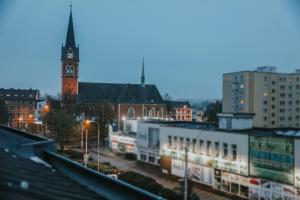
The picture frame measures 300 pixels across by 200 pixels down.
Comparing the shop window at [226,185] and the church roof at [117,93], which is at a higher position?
the church roof at [117,93]

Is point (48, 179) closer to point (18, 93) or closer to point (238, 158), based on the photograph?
point (238, 158)

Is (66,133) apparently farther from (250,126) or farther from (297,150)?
(297,150)

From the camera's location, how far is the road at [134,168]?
88.4ft

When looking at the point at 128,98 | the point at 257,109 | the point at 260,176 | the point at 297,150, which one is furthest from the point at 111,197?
the point at 128,98

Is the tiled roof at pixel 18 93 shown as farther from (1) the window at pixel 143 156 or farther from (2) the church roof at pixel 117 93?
(1) the window at pixel 143 156

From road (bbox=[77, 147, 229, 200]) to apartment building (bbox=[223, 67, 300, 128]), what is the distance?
82.0 ft

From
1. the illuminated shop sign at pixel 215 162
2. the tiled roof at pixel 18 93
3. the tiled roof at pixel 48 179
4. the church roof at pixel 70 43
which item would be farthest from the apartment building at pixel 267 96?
the tiled roof at pixel 18 93

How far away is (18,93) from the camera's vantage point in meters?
101

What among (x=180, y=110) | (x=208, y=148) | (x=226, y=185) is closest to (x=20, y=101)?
(x=180, y=110)

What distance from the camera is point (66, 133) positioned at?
42719mm

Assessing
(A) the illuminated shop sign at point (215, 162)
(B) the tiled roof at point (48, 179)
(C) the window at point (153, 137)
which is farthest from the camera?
(C) the window at point (153, 137)

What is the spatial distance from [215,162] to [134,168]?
11.1m

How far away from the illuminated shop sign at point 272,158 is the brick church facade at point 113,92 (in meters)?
55.8

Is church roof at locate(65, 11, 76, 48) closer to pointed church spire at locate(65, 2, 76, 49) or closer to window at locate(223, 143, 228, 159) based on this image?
pointed church spire at locate(65, 2, 76, 49)
